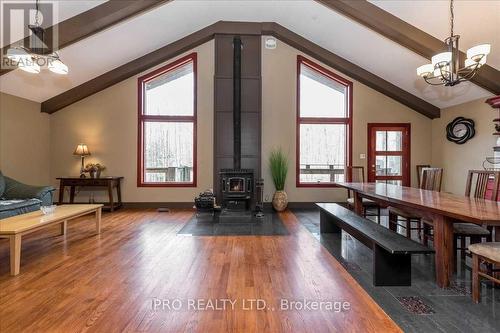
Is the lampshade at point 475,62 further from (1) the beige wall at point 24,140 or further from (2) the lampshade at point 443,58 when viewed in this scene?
(1) the beige wall at point 24,140

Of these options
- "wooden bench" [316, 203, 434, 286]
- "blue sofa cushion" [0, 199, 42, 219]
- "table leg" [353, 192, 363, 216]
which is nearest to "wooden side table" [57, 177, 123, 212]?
"blue sofa cushion" [0, 199, 42, 219]

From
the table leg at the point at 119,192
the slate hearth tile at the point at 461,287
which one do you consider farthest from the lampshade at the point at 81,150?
the slate hearth tile at the point at 461,287

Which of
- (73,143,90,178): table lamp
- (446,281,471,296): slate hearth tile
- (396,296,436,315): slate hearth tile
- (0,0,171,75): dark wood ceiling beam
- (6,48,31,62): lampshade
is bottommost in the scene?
(396,296,436,315): slate hearth tile

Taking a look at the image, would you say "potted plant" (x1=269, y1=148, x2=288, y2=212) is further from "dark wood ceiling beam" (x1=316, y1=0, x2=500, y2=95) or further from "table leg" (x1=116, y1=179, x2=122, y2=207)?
"table leg" (x1=116, y1=179, x2=122, y2=207)

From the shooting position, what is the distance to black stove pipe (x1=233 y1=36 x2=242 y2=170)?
20.0 feet

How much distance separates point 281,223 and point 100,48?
14.9ft

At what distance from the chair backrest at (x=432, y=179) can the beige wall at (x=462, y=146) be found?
2.14 m

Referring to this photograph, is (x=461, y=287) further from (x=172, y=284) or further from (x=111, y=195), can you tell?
(x=111, y=195)

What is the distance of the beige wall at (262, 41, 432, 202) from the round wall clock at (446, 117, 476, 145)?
70 cm

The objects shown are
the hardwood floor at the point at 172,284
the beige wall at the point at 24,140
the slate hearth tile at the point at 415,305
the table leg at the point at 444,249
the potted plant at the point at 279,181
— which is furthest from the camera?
the potted plant at the point at 279,181

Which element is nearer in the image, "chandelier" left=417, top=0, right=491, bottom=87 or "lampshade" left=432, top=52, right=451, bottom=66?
"chandelier" left=417, top=0, right=491, bottom=87

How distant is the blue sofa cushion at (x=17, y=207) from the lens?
3.80 m

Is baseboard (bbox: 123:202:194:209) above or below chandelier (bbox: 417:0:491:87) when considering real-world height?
below

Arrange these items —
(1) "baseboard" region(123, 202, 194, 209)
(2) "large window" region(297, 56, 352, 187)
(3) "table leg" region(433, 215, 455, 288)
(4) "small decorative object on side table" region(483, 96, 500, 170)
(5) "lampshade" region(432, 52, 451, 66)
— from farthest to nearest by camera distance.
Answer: (2) "large window" region(297, 56, 352, 187) → (1) "baseboard" region(123, 202, 194, 209) → (4) "small decorative object on side table" region(483, 96, 500, 170) → (5) "lampshade" region(432, 52, 451, 66) → (3) "table leg" region(433, 215, 455, 288)
